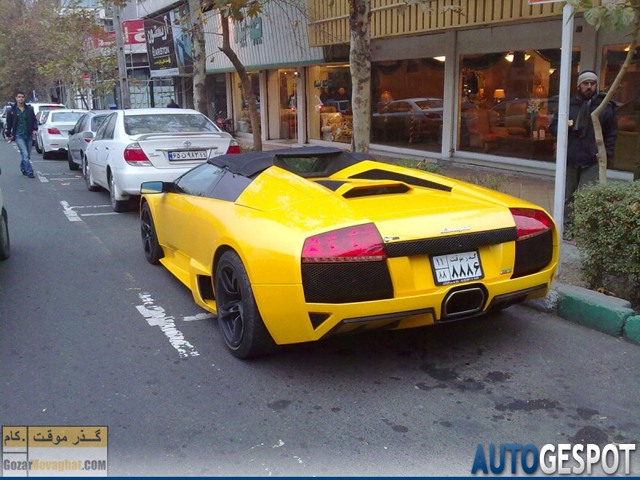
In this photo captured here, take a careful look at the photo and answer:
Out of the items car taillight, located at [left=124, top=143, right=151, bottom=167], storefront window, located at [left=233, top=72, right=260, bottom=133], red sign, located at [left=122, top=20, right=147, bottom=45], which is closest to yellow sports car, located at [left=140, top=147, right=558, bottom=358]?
car taillight, located at [left=124, top=143, right=151, bottom=167]

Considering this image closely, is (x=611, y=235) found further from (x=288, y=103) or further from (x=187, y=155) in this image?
(x=288, y=103)

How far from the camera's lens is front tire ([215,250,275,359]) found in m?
4.16

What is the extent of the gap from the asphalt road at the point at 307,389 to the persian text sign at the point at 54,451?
0.08 meters

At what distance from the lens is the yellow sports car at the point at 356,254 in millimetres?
3814

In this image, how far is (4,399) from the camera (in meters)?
3.91

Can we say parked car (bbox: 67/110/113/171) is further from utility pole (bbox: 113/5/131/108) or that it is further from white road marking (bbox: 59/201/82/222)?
utility pole (bbox: 113/5/131/108)

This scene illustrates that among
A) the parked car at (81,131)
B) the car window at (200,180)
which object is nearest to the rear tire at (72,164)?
the parked car at (81,131)

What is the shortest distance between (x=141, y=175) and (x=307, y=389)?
249 inches

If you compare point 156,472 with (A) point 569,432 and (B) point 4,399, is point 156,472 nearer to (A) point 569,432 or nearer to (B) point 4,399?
(B) point 4,399

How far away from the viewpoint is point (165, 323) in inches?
208

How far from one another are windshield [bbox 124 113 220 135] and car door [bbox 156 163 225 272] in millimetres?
4179

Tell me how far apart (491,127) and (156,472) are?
11.9 meters

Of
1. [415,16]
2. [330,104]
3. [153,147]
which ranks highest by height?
[415,16]

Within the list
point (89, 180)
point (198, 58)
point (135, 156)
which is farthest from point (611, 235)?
point (198, 58)
